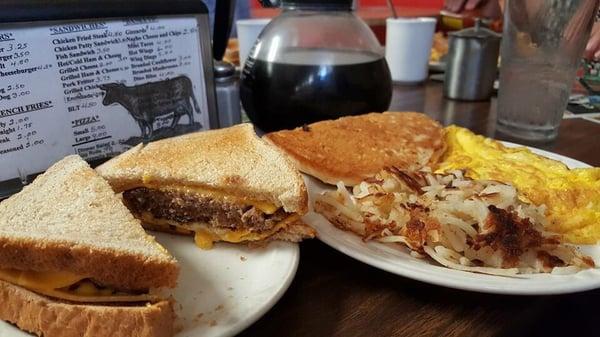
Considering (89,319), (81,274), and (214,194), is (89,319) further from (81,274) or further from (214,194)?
(214,194)

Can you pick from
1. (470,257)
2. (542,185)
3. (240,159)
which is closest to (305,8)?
(240,159)

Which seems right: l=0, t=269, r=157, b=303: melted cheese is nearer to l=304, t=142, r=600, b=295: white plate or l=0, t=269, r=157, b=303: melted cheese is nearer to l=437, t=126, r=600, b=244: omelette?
l=304, t=142, r=600, b=295: white plate

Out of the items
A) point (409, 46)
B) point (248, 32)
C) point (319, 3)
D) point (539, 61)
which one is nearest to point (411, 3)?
point (409, 46)

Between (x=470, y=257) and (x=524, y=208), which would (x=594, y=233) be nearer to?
(x=524, y=208)

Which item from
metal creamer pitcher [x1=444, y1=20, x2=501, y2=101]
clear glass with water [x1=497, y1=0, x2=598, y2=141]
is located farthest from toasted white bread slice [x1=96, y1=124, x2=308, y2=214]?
metal creamer pitcher [x1=444, y1=20, x2=501, y2=101]

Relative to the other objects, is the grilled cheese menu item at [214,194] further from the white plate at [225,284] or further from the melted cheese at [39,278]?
the melted cheese at [39,278]

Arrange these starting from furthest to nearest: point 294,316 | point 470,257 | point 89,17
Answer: point 89,17 → point 470,257 → point 294,316
